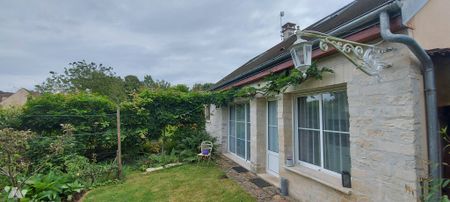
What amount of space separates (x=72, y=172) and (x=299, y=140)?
6984mm

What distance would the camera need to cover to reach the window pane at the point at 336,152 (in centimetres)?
421

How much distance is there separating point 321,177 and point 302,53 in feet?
8.67

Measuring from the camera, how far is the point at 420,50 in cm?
Result: 264

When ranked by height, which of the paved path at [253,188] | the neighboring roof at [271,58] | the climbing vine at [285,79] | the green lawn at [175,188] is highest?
the neighboring roof at [271,58]

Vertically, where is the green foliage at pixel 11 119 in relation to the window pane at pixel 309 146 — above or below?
above

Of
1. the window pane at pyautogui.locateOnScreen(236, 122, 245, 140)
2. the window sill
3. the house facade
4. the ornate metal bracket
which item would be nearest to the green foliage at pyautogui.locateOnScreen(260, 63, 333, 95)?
the house facade

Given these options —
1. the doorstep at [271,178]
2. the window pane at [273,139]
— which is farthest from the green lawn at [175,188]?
the window pane at [273,139]

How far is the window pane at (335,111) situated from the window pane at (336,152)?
157 millimetres

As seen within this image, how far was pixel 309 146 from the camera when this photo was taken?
5262 mm

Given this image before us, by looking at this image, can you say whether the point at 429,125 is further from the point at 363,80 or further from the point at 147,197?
the point at 147,197

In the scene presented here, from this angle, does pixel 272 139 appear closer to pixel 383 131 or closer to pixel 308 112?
pixel 308 112

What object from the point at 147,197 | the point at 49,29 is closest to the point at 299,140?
the point at 147,197

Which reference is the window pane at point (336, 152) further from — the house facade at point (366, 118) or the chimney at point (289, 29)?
the chimney at point (289, 29)

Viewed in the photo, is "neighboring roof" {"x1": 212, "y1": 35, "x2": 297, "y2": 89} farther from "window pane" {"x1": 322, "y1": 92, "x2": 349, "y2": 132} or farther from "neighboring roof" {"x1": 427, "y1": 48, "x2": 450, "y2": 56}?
"neighboring roof" {"x1": 427, "y1": 48, "x2": 450, "y2": 56}
